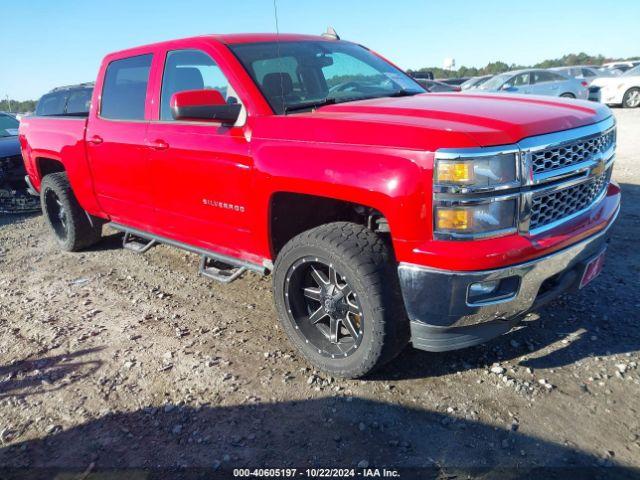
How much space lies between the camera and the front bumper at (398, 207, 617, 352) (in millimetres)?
2299

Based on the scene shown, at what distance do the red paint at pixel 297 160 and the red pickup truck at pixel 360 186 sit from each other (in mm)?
11

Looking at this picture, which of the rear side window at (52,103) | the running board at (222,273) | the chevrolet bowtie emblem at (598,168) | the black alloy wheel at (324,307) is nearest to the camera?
the chevrolet bowtie emblem at (598,168)

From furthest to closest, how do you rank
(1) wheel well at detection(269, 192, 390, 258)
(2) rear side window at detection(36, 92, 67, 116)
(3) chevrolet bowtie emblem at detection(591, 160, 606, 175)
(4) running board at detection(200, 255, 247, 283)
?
(2) rear side window at detection(36, 92, 67, 116) < (4) running board at detection(200, 255, 247, 283) < (1) wheel well at detection(269, 192, 390, 258) < (3) chevrolet bowtie emblem at detection(591, 160, 606, 175)

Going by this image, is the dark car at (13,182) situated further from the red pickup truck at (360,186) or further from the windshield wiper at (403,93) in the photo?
the windshield wiper at (403,93)

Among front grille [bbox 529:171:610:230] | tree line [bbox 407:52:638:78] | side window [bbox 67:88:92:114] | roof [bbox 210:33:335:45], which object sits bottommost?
tree line [bbox 407:52:638:78]

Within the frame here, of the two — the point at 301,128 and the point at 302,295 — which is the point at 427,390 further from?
the point at 301,128

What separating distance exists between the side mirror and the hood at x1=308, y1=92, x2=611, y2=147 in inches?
20.2

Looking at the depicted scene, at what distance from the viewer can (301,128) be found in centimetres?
274

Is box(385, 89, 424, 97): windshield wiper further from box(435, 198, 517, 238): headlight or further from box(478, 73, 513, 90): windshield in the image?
box(478, 73, 513, 90): windshield

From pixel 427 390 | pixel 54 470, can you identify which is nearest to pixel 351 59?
pixel 427 390

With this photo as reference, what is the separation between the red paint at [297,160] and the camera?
229 cm

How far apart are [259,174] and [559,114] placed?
1.62m

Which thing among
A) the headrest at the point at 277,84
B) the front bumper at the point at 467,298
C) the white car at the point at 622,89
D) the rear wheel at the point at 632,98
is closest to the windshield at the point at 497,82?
the white car at the point at 622,89

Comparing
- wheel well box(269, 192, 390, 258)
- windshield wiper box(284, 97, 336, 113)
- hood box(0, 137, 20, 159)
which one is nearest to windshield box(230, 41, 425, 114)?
windshield wiper box(284, 97, 336, 113)
